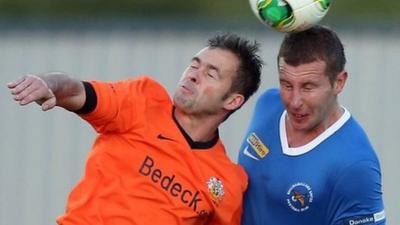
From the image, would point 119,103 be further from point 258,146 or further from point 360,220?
→ point 360,220

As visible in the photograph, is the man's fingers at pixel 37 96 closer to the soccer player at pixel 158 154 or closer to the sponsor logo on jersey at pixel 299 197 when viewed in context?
the soccer player at pixel 158 154

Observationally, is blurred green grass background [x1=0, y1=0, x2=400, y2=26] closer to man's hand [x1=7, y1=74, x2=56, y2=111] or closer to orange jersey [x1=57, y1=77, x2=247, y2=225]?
orange jersey [x1=57, y1=77, x2=247, y2=225]

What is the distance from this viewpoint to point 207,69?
8.08 metres

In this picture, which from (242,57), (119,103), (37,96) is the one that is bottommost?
(119,103)

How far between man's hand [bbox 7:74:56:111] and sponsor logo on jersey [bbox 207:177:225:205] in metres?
1.13

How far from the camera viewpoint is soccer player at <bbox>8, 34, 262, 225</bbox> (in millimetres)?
7777

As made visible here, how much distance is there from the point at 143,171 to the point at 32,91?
1007mm

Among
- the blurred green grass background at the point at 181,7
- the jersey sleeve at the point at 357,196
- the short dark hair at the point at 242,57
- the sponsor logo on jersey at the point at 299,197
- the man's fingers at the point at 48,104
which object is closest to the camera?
the man's fingers at the point at 48,104

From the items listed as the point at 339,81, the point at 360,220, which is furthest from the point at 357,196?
the point at 339,81

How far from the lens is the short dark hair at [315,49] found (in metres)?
7.74

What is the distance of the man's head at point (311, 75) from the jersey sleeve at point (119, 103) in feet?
2.34

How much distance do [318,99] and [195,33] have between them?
460 centimetres

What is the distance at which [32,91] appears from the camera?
705 cm

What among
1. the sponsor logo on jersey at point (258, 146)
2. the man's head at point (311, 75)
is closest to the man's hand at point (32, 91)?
the man's head at point (311, 75)
